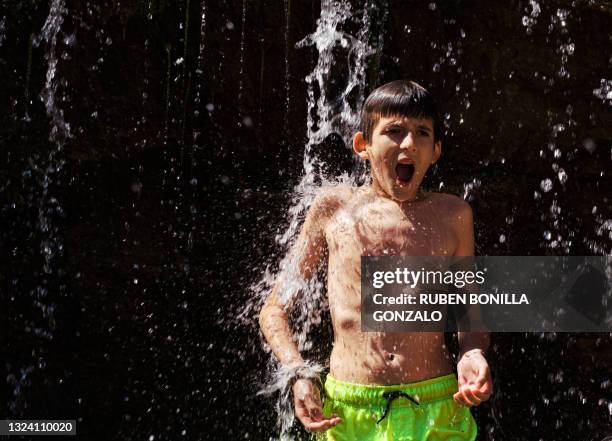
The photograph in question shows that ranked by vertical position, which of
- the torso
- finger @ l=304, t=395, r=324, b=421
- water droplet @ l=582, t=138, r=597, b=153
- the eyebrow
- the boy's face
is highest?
water droplet @ l=582, t=138, r=597, b=153

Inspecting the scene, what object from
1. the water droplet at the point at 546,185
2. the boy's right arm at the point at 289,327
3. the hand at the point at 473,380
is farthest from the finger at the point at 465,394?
the water droplet at the point at 546,185

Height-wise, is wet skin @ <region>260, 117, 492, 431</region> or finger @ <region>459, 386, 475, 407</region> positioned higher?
wet skin @ <region>260, 117, 492, 431</region>

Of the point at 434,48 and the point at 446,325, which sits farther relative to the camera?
the point at 434,48

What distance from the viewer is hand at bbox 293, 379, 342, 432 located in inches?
65.2

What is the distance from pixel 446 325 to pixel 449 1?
1.52 m

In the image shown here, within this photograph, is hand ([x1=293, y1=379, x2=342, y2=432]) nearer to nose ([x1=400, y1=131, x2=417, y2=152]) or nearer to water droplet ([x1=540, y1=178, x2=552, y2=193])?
nose ([x1=400, y1=131, x2=417, y2=152])

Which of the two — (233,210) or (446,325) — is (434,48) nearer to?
(233,210)

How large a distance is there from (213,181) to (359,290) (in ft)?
4.11

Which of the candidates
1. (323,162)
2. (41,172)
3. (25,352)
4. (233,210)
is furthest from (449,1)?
(25,352)

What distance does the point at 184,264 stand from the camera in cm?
298

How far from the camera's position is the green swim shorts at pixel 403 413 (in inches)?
69.9

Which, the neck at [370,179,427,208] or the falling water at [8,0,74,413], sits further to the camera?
the falling water at [8,0,74,413]

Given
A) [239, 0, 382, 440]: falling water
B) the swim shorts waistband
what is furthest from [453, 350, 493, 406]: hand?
[239, 0, 382, 440]: falling water

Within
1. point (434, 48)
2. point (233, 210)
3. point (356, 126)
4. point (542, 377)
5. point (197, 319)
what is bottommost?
→ point (542, 377)
